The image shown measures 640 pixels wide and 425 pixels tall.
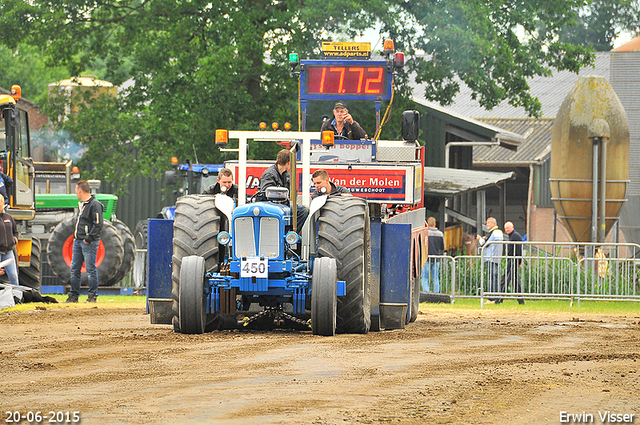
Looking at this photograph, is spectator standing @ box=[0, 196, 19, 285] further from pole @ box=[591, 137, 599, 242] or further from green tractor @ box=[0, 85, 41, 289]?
pole @ box=[591, 137, 599, 242]

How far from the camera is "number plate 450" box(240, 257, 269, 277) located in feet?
32.7

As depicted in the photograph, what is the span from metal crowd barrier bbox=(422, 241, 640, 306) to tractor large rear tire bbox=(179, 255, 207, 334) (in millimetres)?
9104

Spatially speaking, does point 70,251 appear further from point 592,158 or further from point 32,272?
point 592,158

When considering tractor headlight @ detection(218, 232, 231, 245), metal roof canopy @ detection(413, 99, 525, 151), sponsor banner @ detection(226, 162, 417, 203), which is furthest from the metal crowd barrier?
metal roof canopy @ detection(413, 99, 525, 151)

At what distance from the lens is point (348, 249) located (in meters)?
10.3

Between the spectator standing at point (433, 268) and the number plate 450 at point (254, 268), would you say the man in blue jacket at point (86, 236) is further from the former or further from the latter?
the number plate 450 at point (254, 268)

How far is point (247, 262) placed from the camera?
10000mm

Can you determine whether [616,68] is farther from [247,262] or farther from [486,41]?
[247,262]

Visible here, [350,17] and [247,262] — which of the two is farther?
[350,17]

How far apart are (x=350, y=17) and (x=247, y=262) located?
14289mm

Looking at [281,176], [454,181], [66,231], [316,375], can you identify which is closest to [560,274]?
[454,181]

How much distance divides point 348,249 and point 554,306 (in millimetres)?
9199

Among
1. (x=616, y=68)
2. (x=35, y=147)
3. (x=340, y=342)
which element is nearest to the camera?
(x=340, y=342)

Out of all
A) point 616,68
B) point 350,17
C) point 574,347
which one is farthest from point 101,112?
point 574,347
